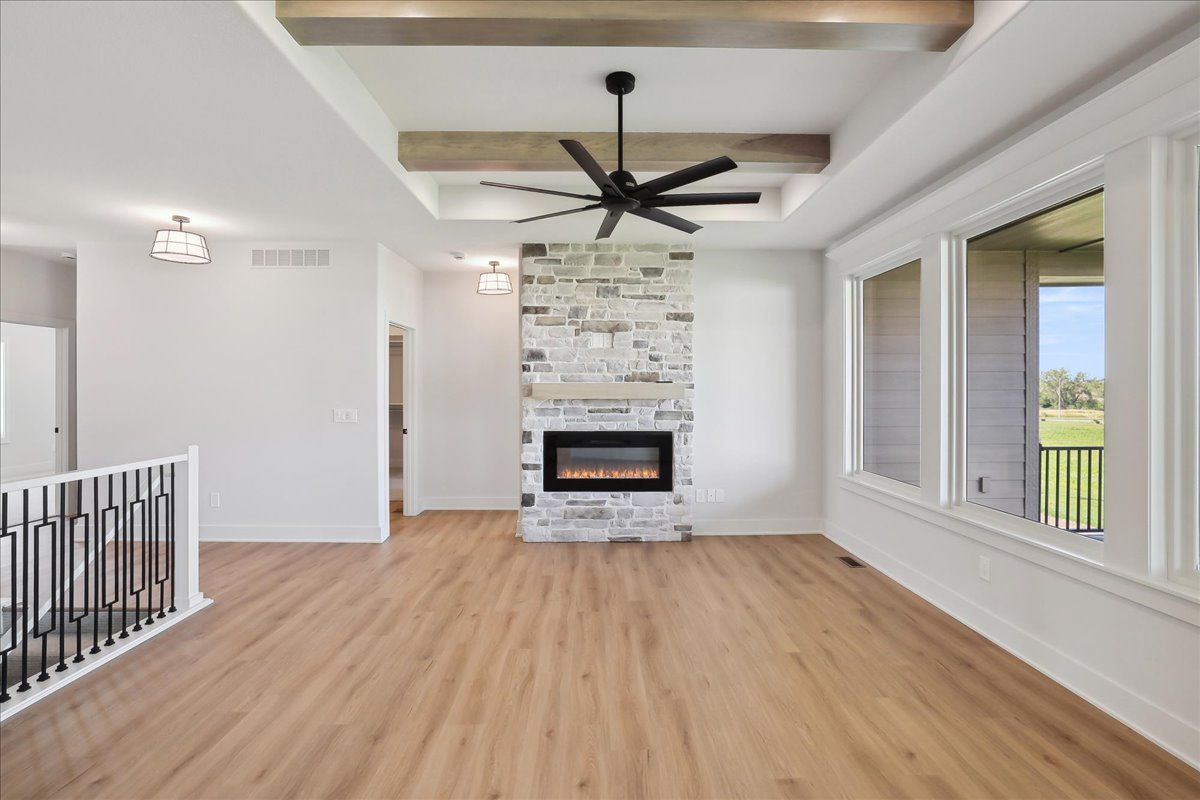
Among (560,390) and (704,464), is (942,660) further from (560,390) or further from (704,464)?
(560,390)

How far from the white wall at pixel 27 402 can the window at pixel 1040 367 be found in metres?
10.3

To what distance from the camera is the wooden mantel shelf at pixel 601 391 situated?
4656mm

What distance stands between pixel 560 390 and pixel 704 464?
4.91 ft

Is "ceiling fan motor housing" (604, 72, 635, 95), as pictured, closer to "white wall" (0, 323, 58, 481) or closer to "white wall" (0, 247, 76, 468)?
"white wall" (0, 247, 76, 468)

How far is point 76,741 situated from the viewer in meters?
Result: 2.03

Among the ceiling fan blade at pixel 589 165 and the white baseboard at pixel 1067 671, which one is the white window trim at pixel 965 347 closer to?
the white baseboard at pixel 1067 671

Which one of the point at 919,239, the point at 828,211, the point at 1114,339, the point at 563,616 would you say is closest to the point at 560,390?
the point at 563,616

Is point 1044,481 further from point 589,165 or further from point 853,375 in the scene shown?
point 589,165

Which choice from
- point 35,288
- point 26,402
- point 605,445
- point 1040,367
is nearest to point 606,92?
point 1040,367

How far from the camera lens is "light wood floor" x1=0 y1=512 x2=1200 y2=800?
1.82m

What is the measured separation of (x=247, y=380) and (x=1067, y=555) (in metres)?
5.69

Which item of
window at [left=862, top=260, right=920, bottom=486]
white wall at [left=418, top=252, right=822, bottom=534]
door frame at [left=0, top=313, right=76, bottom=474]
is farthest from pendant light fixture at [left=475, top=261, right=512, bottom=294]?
door frame at [left=0, top=313, right=76, bottom=474]

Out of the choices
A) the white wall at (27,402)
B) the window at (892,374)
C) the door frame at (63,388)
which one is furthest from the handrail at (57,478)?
the white wall at (27,402)

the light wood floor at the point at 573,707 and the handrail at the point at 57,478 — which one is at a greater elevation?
the handrail at the point at 57,478
